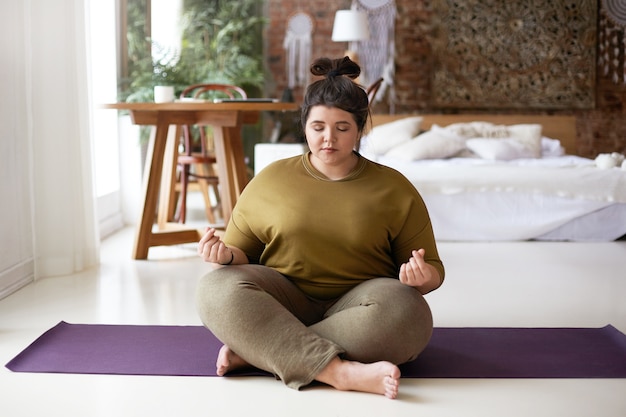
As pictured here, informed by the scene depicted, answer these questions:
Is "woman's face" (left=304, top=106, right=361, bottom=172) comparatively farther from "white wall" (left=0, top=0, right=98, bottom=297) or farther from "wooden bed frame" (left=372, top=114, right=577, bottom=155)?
"wooden bed frame" (left=372, top=114, right=577, bottom=155)

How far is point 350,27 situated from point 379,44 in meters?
0.48

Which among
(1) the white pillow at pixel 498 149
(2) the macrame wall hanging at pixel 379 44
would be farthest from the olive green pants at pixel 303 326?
(2) the macrame wall hanging at pixel 379 44

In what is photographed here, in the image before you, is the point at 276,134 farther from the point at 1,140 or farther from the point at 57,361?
the point at 57,361

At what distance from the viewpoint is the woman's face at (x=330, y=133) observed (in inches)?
93.2

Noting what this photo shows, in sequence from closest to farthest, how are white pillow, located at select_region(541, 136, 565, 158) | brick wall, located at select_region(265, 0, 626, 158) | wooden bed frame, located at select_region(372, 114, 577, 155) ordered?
white pillow, located at select_region(541, 136, 565, 158) < wooden bed frame, located at select_region(372, 114, 577, 155) < brick wall, located at select_region(265, 0, 626, 158)

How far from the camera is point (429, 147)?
5.65 metres

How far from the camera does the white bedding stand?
192 inches

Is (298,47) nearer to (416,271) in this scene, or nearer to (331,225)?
(331,225)

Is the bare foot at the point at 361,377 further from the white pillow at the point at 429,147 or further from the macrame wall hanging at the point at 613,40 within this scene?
the macrame wall hanging at the point at 613,40

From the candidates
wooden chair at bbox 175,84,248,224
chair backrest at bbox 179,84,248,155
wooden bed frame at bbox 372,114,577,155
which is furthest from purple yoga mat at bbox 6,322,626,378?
wooden bed frame at bbox 372,114,577,155

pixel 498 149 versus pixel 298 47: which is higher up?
pixel 298 47

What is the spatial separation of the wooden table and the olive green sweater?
1.74 meters

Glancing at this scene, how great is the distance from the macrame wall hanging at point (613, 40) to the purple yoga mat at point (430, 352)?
15.3 feet

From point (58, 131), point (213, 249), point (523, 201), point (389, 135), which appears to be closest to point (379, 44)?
point (389, 135)
